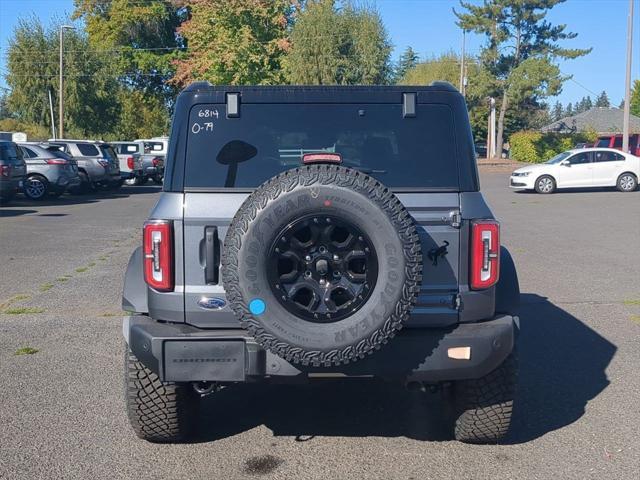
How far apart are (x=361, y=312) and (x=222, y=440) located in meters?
1.54

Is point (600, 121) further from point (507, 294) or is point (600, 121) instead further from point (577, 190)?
point (507, 294)

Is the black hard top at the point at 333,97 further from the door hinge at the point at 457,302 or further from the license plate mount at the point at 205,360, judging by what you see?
the license plate mount at the point at 205,360

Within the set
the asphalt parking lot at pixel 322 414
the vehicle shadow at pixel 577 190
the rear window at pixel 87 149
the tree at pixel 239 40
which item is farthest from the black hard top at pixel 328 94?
the tree at pixel 239 40

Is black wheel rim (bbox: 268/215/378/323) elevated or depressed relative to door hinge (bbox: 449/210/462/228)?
depressed

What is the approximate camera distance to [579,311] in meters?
8.59

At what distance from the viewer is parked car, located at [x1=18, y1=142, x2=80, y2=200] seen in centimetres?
2323

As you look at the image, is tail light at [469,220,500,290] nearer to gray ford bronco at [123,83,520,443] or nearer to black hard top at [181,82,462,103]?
gray ford bronco at [123,83,520,443]

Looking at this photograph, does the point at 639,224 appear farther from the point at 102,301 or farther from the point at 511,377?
the point at 511,377

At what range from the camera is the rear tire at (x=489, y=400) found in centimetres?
453

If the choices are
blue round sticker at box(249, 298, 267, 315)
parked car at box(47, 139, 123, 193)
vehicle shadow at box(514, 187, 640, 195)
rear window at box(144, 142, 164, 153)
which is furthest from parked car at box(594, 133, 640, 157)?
blue round sticker at box(249, 298, 267, 315)

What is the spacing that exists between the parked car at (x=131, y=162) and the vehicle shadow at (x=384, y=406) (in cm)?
2430

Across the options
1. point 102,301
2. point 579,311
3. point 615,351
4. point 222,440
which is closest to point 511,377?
point 222,440

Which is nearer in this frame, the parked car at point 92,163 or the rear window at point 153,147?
the parked car at point 92,163

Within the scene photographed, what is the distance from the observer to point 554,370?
634 centimetres
